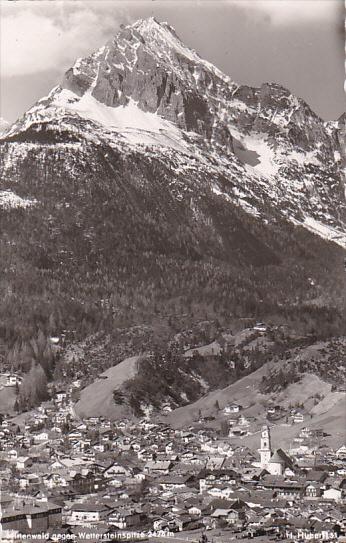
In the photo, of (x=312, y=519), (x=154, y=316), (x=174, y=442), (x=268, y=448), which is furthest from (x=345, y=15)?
(x=154, y=316)

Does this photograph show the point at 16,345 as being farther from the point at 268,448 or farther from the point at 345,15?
the point at 345,15

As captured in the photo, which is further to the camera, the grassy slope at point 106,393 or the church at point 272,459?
the grassy slope at point 106,393

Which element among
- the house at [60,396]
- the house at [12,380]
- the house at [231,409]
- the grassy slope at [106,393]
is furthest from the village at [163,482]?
the house at [12,380]

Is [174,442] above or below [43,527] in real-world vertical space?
above

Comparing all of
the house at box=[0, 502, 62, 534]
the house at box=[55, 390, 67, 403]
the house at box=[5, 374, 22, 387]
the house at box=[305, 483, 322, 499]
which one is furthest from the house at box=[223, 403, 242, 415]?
the house at box=[0, 502, 62, 534]

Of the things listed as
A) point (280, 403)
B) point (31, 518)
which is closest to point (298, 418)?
point (280, 403)

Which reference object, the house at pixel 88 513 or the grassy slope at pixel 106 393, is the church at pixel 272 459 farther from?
the grassy slope at pixel 106 393
